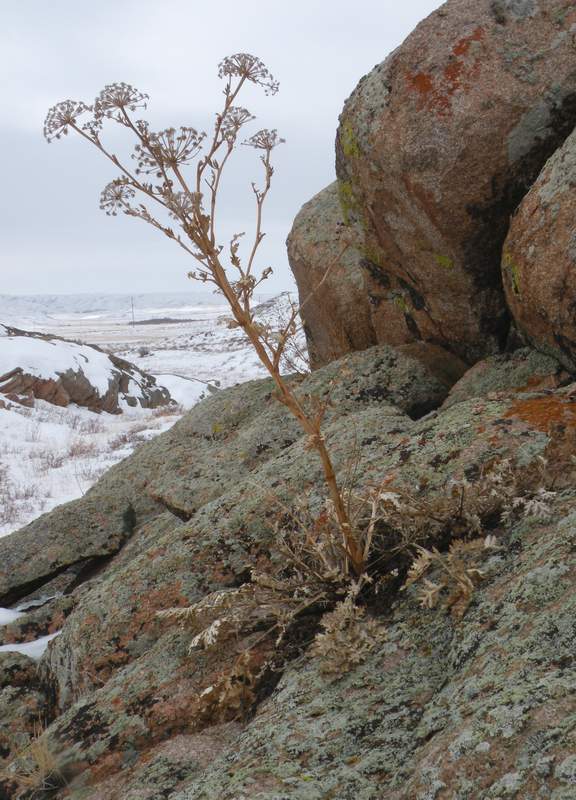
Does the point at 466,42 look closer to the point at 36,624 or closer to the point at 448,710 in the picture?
the point at 448,710

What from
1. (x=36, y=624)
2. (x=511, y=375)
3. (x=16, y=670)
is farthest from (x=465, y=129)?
(x=36, y=624)

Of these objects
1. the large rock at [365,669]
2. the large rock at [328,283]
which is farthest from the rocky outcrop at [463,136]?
the large rock at [328,283]

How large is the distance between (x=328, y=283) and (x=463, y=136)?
95.9 inches

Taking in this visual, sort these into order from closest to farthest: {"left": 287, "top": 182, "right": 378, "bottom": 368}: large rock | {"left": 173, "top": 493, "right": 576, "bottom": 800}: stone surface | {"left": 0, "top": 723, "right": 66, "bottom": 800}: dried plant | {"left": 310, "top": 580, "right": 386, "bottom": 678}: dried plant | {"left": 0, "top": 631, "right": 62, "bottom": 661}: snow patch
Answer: {"left": 173, "top": 493, "right": 576, "bottom": 800}: stone surface < {"left": 310, "top": 580, "right": 386, "bottom": 678}: dried plant < {"left": 0, "top": 723, "right": 66, "bottom": 800}: dried plant < {"left": 0, "top": 631, "right": 62, "bottom": 661}: snow patch < {"left": 287, "top": 182, "right": 378, "bottom": 368}: large rock

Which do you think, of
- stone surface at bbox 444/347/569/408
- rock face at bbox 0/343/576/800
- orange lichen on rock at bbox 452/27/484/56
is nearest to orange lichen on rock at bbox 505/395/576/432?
rock face at bbox 0/343/576/800

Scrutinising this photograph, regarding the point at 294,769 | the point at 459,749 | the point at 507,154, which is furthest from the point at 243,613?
the point at 507,154

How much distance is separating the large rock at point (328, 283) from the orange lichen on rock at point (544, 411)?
2.89 m

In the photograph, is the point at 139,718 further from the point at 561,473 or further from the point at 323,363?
the point at 323,363

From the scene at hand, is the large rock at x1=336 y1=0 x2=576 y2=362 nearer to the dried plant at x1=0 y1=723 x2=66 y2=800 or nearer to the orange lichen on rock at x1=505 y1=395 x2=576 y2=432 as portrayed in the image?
the orange lichen on rock at x1=505 y1=395 x2=576 y2=432

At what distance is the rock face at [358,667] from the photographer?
5.16 feet

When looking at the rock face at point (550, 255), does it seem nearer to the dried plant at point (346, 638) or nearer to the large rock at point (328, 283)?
the dried plant at point (346, 638)

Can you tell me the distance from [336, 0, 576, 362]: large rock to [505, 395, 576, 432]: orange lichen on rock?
1.45 metres

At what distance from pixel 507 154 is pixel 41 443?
15056mm

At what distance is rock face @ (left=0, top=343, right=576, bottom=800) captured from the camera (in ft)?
5.16
